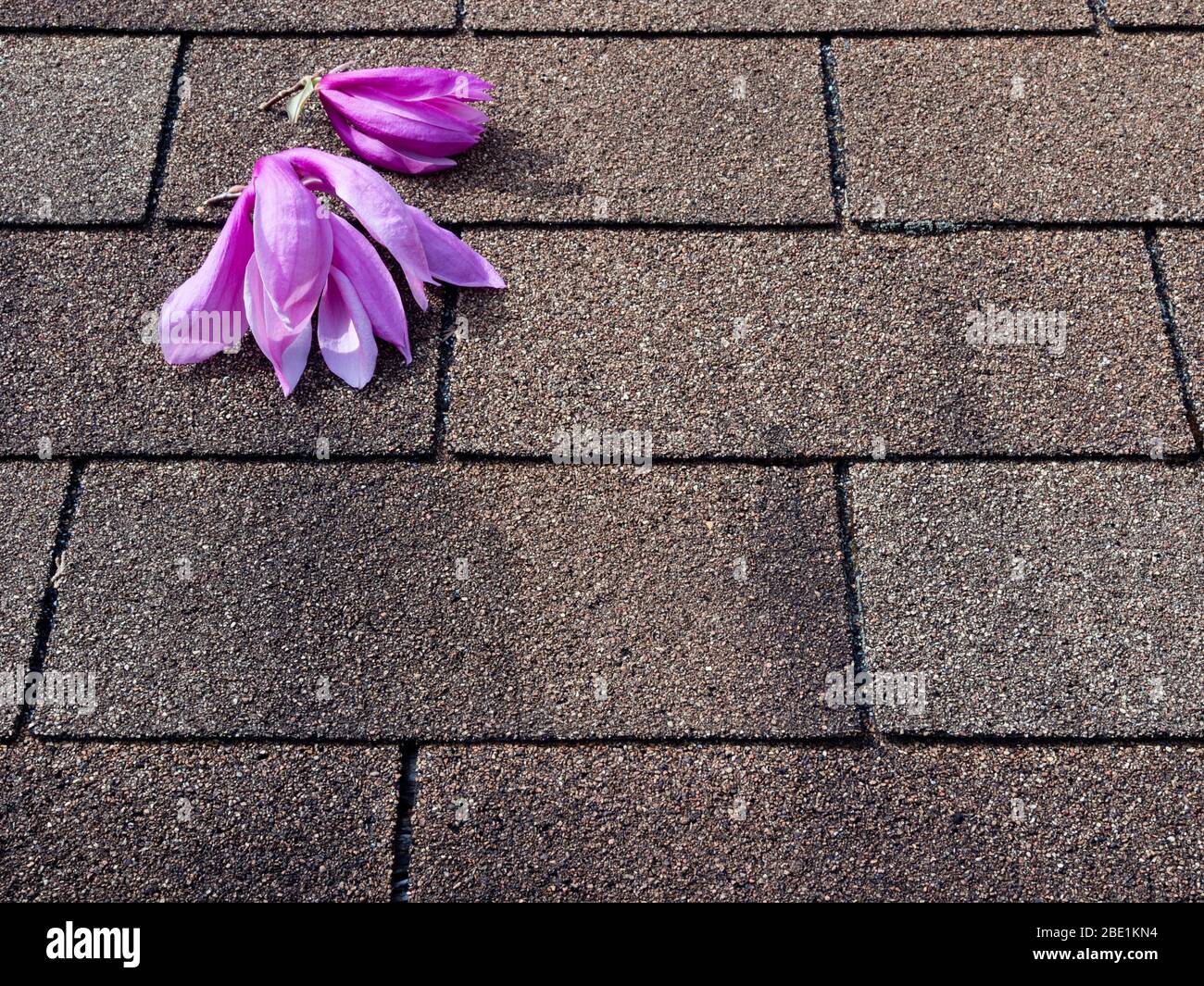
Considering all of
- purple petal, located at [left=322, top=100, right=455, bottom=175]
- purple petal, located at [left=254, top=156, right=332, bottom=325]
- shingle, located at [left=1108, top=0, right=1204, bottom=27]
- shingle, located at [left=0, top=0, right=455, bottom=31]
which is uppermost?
shingle, located at [left=0, top=0, right=455, bottom=31]

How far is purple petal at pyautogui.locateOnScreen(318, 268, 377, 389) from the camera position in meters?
1.98

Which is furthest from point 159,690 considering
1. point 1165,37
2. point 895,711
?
point 1165,37

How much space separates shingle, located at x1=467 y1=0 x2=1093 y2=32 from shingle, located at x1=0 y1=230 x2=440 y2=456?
88 centimetres

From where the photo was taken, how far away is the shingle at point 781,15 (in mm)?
2477

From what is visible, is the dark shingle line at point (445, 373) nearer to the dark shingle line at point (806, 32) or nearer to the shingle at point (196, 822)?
the shingle at point (196, 822)

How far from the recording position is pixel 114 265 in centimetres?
214

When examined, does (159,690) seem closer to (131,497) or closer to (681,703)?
(131,497)

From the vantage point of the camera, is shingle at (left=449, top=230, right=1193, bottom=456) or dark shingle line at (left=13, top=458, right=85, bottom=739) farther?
shingle at (left=449, top=230, right=1193, bottom=456)

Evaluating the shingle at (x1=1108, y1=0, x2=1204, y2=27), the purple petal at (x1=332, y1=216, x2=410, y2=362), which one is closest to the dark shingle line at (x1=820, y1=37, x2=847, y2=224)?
the shingle at (x1=1108, y1=0, x2=1204, y2=27)

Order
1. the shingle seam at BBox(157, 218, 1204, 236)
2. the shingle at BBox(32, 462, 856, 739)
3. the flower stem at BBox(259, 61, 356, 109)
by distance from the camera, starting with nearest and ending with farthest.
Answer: the shingle at BBox(32, 462, 856, 739) → the shingle seam at BBox(157, 218, 1204, 236) → the flower stem at BBox(259, 61, 356, 109)

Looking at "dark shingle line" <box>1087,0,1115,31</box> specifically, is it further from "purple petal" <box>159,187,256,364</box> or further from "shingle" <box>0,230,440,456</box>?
"purple petal" <box>159,187,256,364</box>

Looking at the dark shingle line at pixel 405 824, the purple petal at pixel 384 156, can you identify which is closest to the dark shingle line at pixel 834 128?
the purple petal at pixel 384 156

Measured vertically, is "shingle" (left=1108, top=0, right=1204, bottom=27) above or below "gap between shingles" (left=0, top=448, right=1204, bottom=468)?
above

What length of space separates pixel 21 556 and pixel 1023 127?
2105 millimetres
